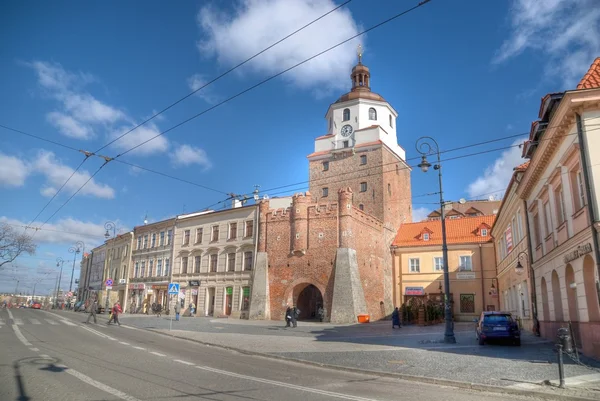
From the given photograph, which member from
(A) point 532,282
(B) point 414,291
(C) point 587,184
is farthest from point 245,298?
(C) point 587,184

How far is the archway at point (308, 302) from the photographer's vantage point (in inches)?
1551

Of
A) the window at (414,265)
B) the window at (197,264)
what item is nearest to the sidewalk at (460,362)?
the window at (197,264)

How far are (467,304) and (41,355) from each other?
37478mm

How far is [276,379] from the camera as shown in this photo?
999cm

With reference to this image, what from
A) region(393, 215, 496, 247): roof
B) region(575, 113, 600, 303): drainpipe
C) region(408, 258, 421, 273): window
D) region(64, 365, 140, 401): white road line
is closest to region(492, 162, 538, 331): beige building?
region(393, 215, 496, 247): roof

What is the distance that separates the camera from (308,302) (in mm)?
40875

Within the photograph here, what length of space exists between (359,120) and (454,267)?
18164 mm

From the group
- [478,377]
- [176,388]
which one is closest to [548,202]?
[478,377]

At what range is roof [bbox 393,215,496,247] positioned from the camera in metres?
44.0

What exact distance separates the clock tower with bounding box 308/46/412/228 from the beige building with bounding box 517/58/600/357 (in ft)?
89.3

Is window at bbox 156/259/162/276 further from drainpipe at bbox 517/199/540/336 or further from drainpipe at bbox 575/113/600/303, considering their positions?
drainpipe at bbox 575/113/600/303

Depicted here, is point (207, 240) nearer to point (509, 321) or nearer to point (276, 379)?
point (509, 321)

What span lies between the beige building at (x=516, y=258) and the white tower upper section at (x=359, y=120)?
17490 mm

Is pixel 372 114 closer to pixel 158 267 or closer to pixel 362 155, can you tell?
pixel 362 155
